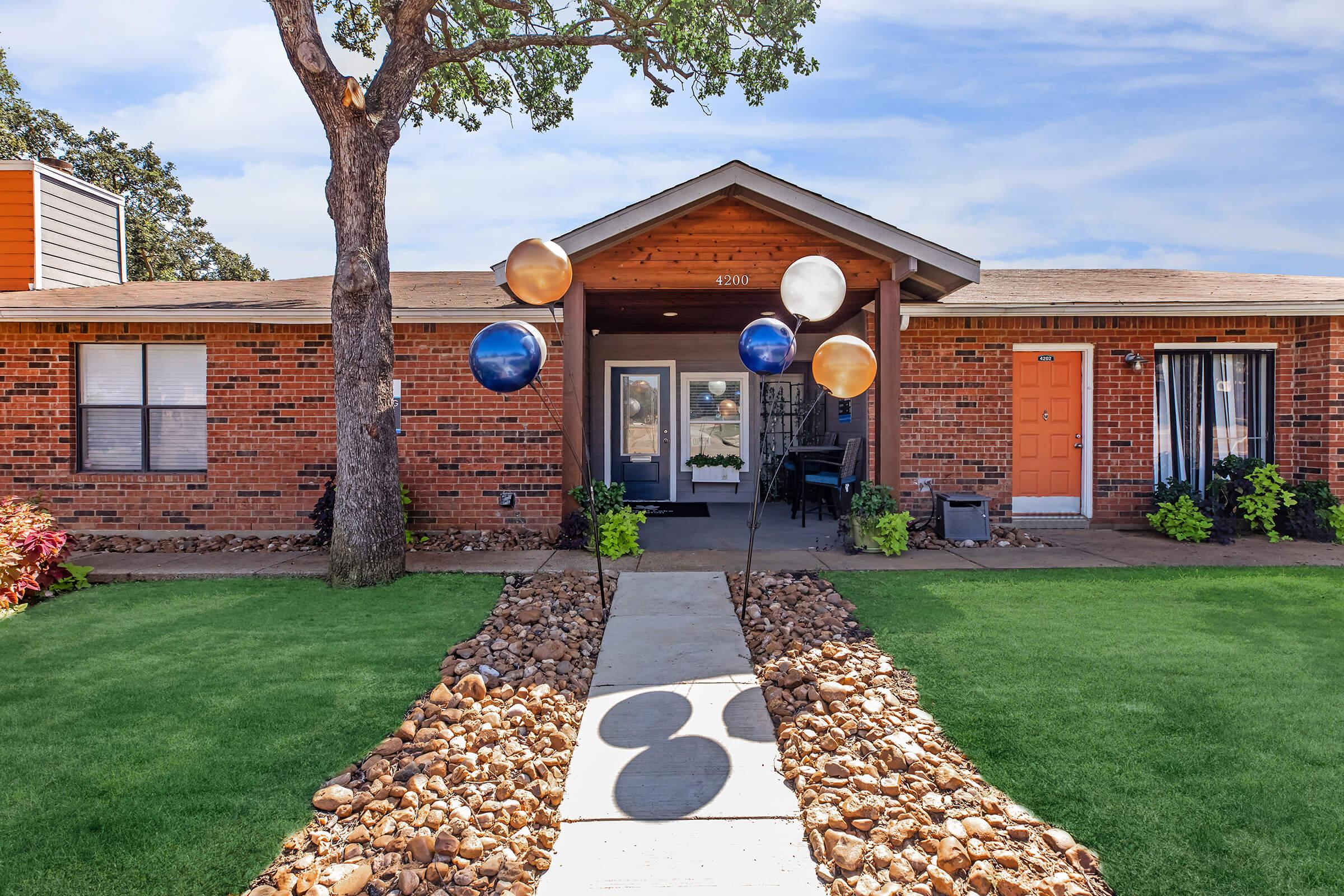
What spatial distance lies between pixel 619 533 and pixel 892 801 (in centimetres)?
448

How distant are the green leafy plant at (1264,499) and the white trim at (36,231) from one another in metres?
16.1

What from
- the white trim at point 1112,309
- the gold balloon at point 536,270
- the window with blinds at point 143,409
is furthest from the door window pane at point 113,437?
the white trim at point 1112,309

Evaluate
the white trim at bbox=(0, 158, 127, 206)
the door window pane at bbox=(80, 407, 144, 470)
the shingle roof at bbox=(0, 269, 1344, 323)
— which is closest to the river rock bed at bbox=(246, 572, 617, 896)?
the shingle roof at bbox=(0, 269, 1344, 323)

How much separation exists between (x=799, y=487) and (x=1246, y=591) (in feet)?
17.4

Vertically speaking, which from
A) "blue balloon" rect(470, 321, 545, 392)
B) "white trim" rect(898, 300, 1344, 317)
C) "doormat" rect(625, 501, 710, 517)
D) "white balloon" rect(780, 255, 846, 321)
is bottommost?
"doormat" rect(625, 501, 710, 517)

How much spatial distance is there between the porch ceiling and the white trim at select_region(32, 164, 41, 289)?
811 cm

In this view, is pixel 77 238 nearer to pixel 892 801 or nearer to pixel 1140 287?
pixel 892 801

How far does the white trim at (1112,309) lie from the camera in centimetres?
749

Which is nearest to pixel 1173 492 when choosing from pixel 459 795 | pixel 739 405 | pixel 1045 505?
pixel 1045 505

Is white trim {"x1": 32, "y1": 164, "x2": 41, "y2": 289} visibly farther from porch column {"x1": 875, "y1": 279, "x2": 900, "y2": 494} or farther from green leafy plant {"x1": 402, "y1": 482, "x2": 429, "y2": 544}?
porch column {"x1": 875, "y1": 279, "x2": 900, "y2": 494}

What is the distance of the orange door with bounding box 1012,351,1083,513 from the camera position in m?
8.27

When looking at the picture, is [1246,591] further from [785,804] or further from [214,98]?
[214,98]

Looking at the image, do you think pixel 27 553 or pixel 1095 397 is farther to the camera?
pixel 1095 397

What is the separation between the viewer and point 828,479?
896 cm
